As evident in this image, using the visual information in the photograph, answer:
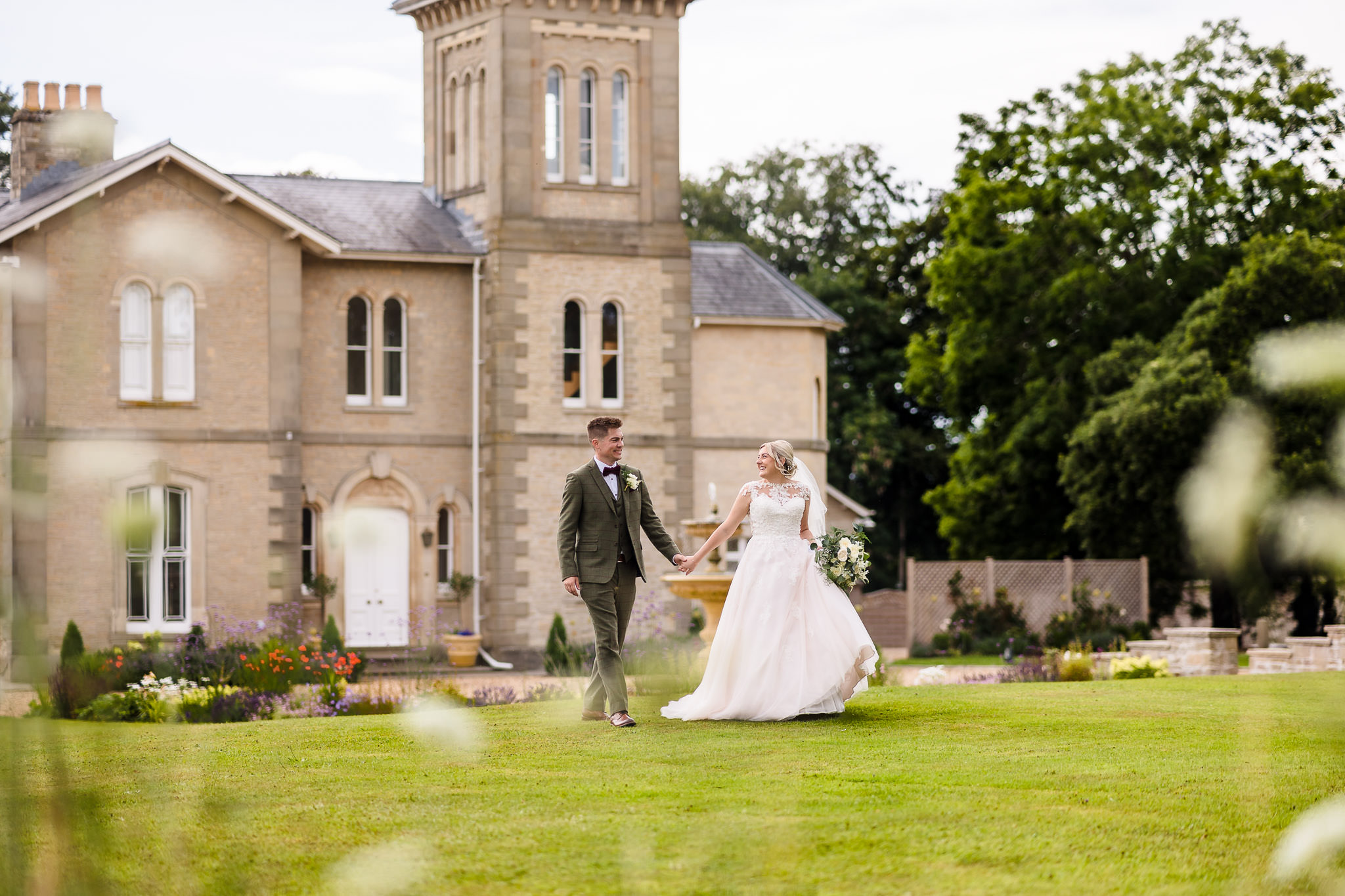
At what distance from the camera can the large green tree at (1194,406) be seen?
25.2m

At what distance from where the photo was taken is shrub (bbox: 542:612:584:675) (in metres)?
22.8

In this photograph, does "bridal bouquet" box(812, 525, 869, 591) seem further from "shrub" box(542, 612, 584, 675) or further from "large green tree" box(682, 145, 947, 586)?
"large green tree" box(682, 145, 947, 586)

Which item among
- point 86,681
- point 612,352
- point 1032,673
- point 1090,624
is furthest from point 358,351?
point 1032,673

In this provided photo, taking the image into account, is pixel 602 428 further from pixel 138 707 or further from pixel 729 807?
pixel 138 707

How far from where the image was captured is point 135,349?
23844mm

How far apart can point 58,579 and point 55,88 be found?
26.2 feet

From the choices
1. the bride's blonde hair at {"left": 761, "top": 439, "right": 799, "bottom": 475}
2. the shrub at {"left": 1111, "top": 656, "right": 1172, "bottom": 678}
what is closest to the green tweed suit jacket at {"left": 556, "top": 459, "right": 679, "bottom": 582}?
the bride's blonde hair at {"left": 761, "top": 439, "right": 799, "bottom": 475}

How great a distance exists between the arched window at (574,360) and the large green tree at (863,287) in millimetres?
16413

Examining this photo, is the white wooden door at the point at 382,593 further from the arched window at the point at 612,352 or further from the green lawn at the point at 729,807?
the green lawn at the point at 729,807

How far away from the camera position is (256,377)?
24.3 metres

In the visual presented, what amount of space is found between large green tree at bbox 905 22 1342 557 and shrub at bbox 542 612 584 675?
11.0m

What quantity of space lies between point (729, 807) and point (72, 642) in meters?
18.0

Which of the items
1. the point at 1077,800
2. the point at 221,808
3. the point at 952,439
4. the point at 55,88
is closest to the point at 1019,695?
the point at 1077,800

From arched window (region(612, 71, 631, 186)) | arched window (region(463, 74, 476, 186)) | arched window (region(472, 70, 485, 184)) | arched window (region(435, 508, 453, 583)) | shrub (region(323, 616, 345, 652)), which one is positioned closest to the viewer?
shrub (region(323, 616, 345, 652))
